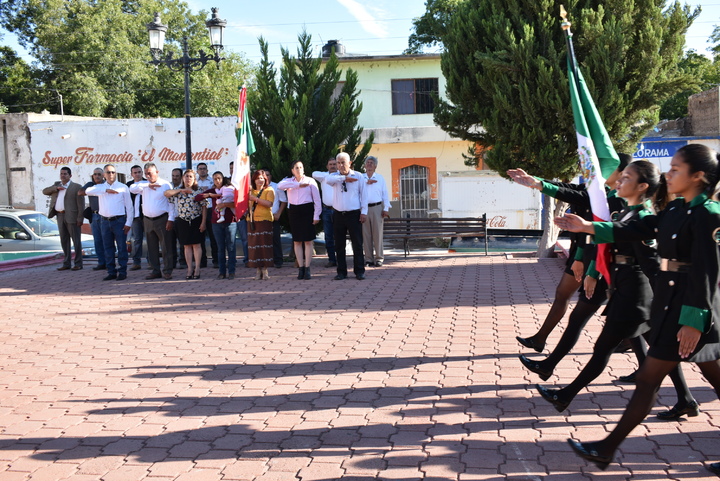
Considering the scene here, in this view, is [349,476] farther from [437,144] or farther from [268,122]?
[437,144]

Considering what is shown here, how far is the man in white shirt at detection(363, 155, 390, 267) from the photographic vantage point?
1290 cm

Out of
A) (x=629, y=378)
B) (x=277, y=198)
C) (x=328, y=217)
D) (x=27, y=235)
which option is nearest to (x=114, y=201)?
(x=277, y=198)

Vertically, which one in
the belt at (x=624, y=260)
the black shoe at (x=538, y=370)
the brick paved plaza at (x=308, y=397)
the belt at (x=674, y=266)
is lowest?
the brick paved plaza at (x=308, y=397)

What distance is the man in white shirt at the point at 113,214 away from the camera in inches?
480

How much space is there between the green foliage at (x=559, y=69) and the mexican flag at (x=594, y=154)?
7.22 meters

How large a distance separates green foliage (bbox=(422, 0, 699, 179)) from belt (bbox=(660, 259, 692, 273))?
9204mm

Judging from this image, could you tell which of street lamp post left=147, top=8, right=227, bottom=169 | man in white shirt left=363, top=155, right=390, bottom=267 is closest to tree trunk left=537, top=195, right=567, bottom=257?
man in white shirt left=363, top=155, right=390, bottom=267

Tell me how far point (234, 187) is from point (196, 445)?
299 inches

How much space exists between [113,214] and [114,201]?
230 millimetres

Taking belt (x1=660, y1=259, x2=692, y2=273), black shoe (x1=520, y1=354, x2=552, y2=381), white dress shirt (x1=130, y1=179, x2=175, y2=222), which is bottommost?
black shoe (x1=520, y1=354, x2=552, y2=381)

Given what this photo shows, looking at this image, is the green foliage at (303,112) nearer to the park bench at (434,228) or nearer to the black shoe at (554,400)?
the park bench at (434,228)

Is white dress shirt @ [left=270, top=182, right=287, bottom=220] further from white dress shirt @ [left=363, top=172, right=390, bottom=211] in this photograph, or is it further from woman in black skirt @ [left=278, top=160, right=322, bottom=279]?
white dress shirt @ [left=363, top=172, right=390, bottom=211]

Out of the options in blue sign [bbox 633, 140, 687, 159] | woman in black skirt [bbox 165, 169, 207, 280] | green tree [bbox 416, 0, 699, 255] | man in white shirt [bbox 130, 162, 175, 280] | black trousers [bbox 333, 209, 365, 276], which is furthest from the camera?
blue sign [bbox 633, 140, 687, 159]

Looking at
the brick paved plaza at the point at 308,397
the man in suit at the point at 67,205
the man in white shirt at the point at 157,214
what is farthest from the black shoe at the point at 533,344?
the man in suit at the point at 67,205
